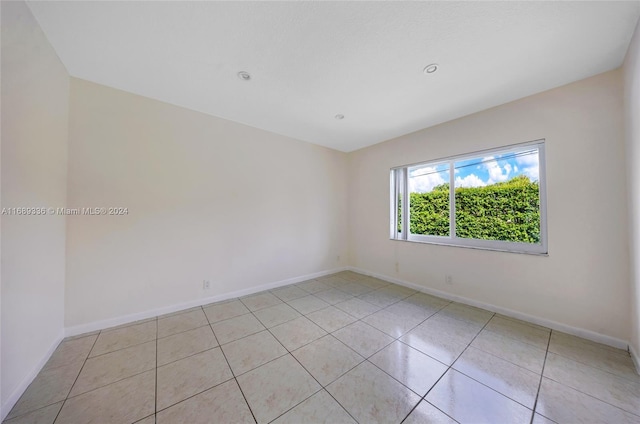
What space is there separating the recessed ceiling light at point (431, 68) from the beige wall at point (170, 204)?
2302 mm

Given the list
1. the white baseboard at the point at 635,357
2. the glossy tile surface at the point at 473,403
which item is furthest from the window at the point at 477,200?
the glossy tile surface at the point at 473,403

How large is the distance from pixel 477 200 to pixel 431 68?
1.89 metres

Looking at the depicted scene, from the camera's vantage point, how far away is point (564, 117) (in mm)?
2160

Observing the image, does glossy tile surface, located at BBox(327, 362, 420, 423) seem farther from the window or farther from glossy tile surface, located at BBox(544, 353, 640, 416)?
the window

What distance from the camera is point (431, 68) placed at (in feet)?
6.33

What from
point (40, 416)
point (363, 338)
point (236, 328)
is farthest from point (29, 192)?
point (363, 338)

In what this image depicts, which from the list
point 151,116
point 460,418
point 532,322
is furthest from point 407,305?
point 151,116

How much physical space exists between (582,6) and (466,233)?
7.65 feet

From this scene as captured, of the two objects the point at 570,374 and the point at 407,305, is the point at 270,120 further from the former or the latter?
the point at 570,374

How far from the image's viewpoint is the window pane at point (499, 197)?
2.44 metres

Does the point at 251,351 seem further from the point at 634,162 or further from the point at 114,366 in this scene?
the point at 634,162

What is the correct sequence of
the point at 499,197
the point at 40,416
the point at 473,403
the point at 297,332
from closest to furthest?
the point at 40,416 → the point at 473,403 → the point at 297,332 → the point at 499,197

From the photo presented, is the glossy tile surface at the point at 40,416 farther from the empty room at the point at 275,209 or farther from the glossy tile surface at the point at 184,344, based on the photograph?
the glossy tile surface at the point at 184,344

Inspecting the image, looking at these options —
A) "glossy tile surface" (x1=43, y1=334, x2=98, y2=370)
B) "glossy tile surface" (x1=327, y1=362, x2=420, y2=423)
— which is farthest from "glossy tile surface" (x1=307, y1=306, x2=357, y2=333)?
"glossy tile surface" (x1=43, y1=334, x2=98, y2=370)
